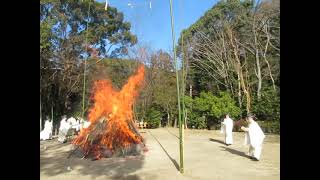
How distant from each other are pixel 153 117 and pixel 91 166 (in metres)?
24.3

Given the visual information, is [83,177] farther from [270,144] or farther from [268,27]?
[268,27]

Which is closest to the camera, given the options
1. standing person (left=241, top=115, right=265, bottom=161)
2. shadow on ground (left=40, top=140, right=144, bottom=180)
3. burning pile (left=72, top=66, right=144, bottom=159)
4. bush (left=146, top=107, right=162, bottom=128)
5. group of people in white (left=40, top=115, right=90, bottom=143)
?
shadow on ground (left=40, top=140, right=144, bottom=180)

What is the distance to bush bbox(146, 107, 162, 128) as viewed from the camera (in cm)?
3759

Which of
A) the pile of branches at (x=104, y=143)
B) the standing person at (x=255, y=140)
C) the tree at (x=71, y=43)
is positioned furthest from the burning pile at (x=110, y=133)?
the tree at (x=71, y=43)

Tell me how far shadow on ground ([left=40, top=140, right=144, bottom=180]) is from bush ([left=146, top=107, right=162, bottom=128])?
843 inches

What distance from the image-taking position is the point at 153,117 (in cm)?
3756

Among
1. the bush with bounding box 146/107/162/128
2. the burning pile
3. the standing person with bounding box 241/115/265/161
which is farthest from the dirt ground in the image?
the bush with bounding box 146/107/162/128

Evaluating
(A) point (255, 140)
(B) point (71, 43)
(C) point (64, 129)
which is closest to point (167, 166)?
(A) point (255, 140)

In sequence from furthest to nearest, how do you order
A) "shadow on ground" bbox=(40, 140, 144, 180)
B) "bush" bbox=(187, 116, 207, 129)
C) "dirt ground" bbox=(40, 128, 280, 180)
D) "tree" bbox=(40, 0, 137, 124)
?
1. "bush" bbox=(187, 116, 207, 129)
2. "tree" bbox=(40, 0, 137, 124)
3. "shadow on ground" bbox=(40, 140, 144, 180)
4. "dirt ground" bbox=(40, 128, 280, 180)

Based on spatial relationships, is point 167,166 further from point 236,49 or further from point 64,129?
point 236,49

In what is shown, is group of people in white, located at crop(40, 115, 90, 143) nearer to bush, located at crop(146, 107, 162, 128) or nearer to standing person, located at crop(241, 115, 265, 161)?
standing person, located at crop(241, 115, 265, 161)
